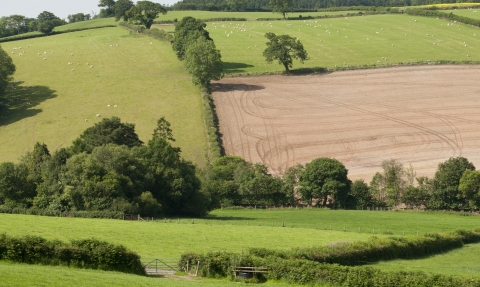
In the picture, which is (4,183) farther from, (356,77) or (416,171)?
(356,77)

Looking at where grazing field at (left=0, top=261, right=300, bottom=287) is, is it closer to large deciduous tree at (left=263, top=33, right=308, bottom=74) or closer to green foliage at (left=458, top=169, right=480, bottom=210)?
green foliage at (left=458, top=169, right=480, bottom=210)

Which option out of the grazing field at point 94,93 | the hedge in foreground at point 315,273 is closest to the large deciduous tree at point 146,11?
the grazing field at point 94,93

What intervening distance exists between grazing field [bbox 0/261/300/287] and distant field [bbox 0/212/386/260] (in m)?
7.59

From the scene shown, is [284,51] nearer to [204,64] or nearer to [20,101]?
[204,64]

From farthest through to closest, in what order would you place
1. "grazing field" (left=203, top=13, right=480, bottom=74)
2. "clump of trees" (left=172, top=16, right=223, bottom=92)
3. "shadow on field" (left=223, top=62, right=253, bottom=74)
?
"grazing field" (left=203, top=13, right=480, bottom=74), "shadow on field" (left=223, top=62, right=253, bottom=74), "clump of trees" (left=172, top=16, right=223, bottom=92)

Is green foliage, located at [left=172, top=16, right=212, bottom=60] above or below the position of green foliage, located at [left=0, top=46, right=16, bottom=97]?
above

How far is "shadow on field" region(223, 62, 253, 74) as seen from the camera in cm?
14650

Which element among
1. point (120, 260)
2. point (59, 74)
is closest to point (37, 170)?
point (120, 260)

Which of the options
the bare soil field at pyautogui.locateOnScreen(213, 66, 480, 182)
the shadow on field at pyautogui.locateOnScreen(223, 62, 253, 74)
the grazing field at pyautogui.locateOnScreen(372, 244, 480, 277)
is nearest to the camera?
the grazing field at pyautogui.locateOnScreen(372, 244, 480, 277)

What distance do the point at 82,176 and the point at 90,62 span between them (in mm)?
84814

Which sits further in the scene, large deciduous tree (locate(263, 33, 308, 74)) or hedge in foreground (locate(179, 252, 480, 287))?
large deciduous tree (locate(263, 33, 308, 74))

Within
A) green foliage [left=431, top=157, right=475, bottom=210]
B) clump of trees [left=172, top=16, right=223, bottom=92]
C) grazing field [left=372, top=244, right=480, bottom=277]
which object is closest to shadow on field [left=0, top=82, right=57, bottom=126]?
clump of trees [left=172, top=16, right=223, bottom=92]

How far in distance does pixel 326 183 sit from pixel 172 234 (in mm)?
37072

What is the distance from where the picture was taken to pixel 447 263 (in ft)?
173
